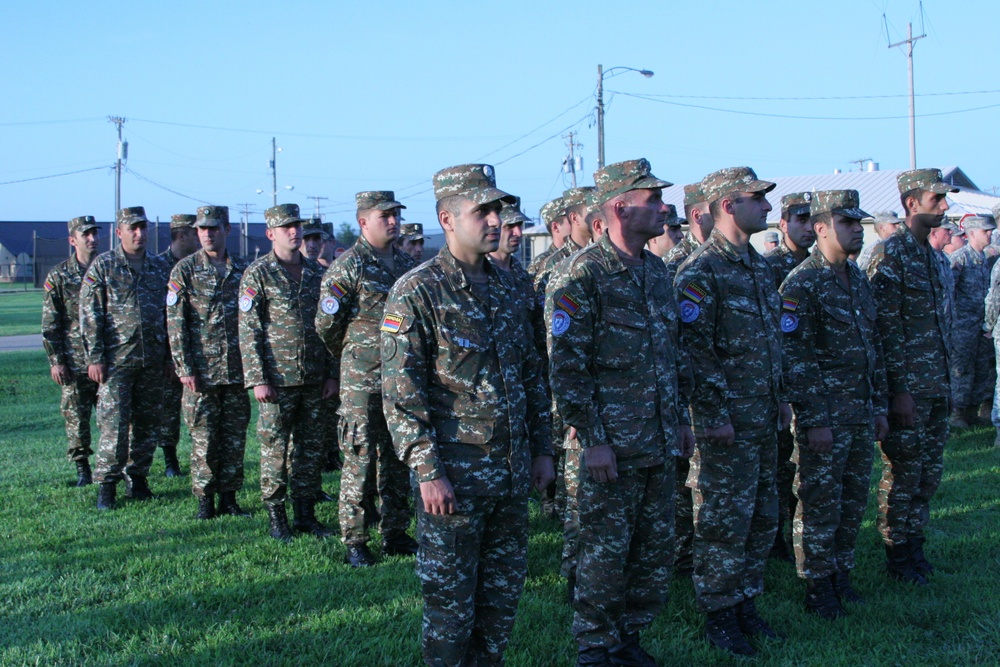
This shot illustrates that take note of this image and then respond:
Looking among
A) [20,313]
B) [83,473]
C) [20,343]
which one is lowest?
[83,473]

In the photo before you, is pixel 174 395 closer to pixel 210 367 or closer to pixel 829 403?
pixel 210 367

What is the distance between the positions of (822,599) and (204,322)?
463cm

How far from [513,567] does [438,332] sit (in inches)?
39.6

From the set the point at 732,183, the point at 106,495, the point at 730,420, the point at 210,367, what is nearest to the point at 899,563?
the point at 730,420

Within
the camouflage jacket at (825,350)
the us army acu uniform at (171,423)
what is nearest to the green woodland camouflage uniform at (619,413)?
the camouflage jacket at (825,350)

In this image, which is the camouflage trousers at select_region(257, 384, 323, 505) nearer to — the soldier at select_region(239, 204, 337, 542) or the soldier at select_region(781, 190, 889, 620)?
the soldier at select_region(239, 204, 337, 542)

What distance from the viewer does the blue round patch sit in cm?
435

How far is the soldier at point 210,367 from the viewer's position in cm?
656

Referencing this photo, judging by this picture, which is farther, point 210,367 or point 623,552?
point 210,367

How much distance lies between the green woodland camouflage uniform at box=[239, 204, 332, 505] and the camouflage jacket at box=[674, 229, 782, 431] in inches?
111

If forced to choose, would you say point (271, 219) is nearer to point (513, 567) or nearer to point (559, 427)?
point (559, 427)

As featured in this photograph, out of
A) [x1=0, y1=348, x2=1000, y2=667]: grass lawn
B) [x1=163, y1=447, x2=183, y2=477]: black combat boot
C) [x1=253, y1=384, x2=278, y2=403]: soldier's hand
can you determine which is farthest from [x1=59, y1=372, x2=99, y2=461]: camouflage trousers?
[x1=253, y1=384, x2=278, y2=403]: soldier's hand

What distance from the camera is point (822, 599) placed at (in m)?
4.80

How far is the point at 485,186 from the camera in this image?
11.9 ft
